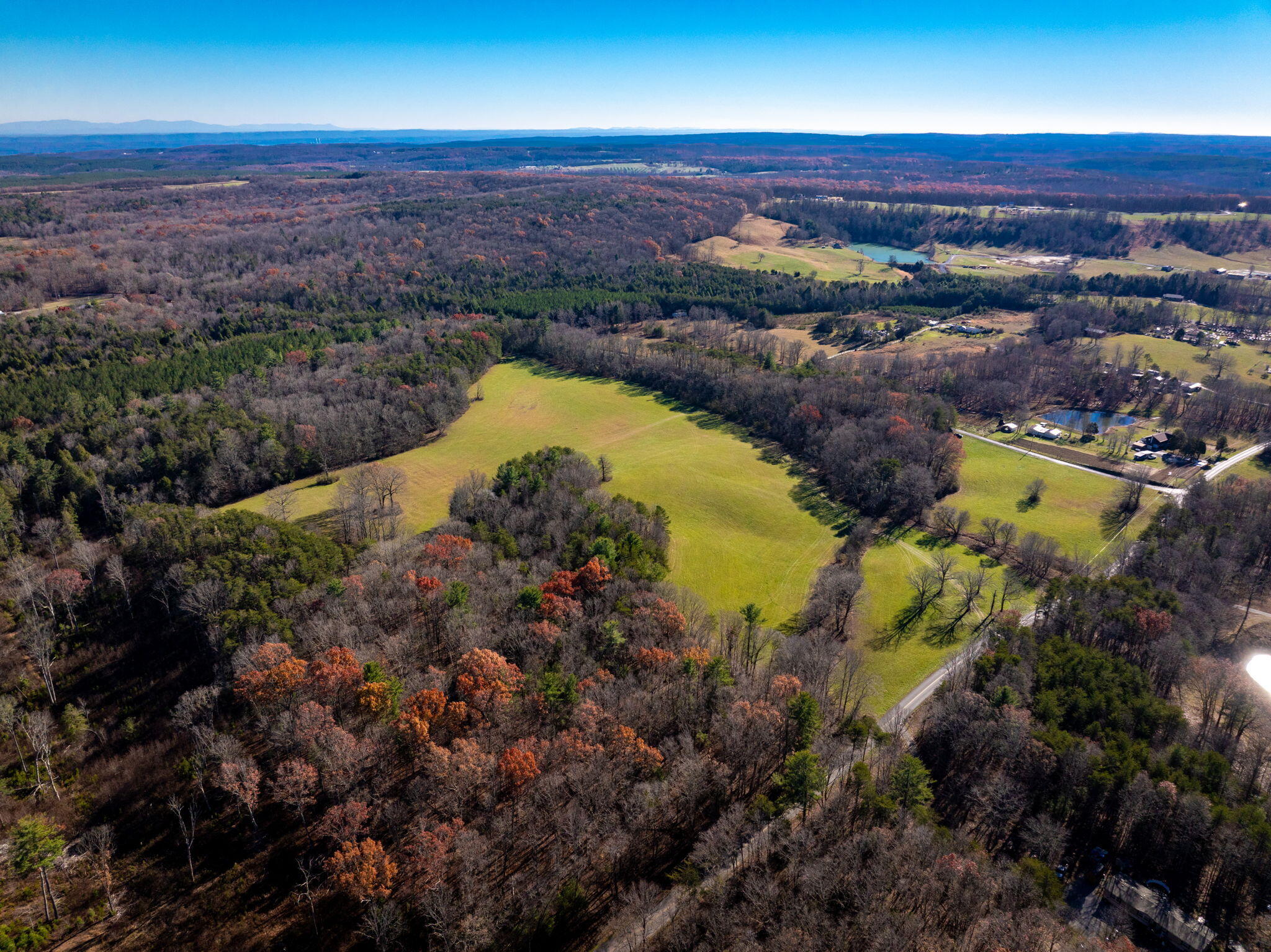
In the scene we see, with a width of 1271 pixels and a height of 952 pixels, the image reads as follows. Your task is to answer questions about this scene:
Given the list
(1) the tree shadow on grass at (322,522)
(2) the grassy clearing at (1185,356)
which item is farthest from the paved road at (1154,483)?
(1) the tree shadow on grass at (322,522)

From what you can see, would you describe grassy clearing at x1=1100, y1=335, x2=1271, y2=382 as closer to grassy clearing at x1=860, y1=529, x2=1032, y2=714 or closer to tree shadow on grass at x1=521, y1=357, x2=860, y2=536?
tree shadow on grass at x1=521, y1=357, x2=860, y2=536

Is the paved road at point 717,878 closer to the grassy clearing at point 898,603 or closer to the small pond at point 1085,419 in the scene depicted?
the grassy clearing at point 898,603

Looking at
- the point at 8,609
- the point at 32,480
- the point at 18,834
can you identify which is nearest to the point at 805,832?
the point at 18,834

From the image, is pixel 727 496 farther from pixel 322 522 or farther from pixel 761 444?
pixel 322 522

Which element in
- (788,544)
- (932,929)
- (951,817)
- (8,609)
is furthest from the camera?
(788,544)

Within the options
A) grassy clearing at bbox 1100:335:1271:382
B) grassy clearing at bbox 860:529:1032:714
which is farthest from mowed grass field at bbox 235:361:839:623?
grassy clearing at bbox 1100:335:1271:382

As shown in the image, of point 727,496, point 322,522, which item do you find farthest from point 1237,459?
point 322,522

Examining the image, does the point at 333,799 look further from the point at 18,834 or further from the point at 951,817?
the point at 951,817
